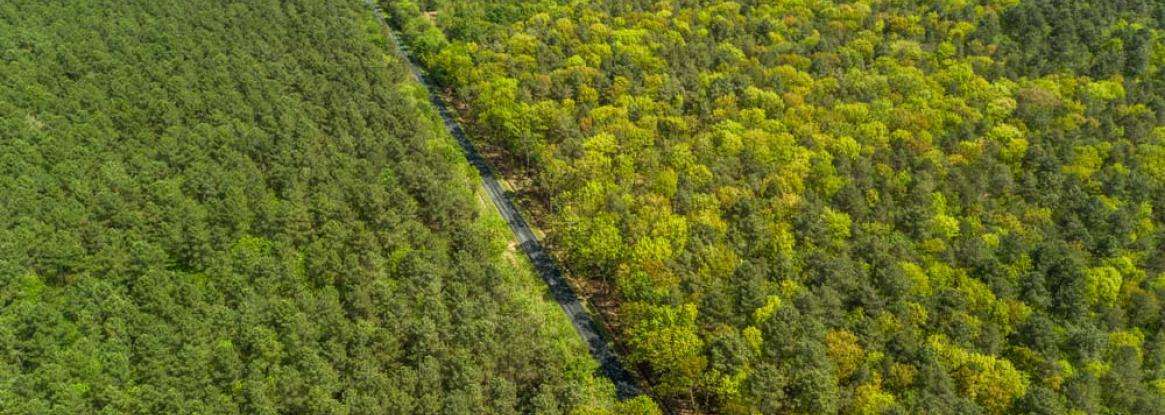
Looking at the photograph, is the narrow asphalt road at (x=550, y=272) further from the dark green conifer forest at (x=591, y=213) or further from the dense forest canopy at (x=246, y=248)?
the dense forest canopy at (x=246, y=248)

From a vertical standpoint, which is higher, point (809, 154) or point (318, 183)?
point (809, 154)

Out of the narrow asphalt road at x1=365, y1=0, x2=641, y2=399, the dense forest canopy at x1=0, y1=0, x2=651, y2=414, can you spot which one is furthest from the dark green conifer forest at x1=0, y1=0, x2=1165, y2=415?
the narrow asphalt road at x1=365, y1=0, x2=641, y2=399

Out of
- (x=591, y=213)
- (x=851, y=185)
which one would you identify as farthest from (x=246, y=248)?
(x=851, y=185)

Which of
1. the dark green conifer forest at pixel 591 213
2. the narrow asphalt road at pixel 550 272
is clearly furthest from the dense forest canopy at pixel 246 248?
the narrow asphalt road at pixel 550 272

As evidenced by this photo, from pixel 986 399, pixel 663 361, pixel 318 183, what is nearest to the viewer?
pixel 986 399

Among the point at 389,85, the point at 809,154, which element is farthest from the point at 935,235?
the point at 389,85

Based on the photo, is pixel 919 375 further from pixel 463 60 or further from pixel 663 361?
pixel 463 60
